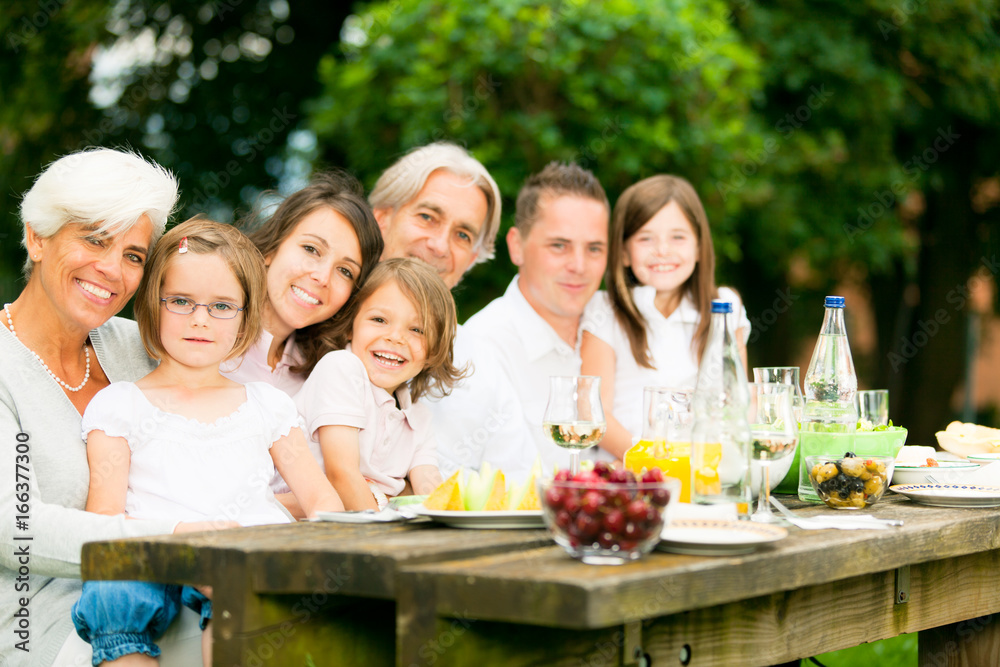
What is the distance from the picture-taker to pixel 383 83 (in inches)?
240

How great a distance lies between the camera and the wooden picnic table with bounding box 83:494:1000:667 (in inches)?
58.6

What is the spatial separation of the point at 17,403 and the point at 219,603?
1028 mm

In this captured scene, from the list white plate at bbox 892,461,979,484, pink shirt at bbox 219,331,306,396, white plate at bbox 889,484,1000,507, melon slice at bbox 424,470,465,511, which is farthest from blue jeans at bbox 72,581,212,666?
white plate at bbox 892,461,979,484

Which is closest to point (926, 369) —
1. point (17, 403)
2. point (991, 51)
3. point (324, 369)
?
point (991, 51)

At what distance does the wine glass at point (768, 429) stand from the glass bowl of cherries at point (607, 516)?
1.72 feet

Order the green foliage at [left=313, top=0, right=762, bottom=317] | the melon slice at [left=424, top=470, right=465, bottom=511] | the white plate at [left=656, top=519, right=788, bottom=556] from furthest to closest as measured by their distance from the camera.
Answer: the green foliage at [left=313, top=0, right=762, bottom=317] → the melon slice at [left=424, top=470, right=465, bottom=511] → the white plate at [left=656, top=519, right=788, bottom=556]

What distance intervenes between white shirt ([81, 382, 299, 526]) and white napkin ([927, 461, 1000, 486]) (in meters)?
1.70

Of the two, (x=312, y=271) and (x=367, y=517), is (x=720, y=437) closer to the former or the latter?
(x=367, y=517)

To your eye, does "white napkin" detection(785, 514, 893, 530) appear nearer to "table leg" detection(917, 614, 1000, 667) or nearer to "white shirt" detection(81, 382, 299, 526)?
"table leg" detection(917, 614, 1000, 667)

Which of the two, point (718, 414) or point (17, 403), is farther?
point (17, 403)

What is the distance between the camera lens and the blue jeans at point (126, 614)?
6.42ft

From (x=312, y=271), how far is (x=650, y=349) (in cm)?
154

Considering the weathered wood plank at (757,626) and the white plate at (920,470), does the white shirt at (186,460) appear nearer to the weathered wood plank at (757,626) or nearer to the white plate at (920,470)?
the weathered wood plank at (757,626)

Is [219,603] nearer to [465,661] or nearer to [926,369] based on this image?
[465,661]
